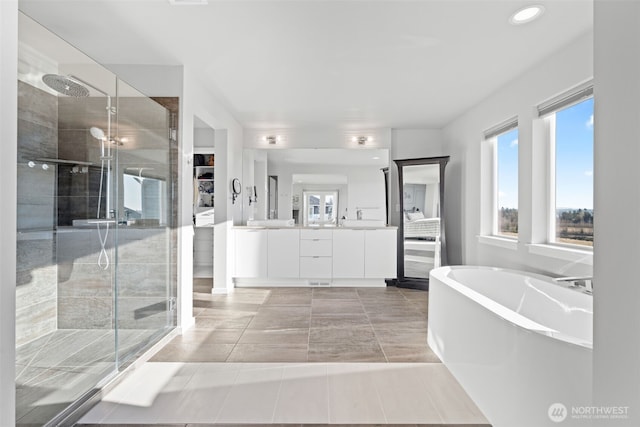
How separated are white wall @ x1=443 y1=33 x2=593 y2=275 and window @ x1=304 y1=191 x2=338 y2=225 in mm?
1613

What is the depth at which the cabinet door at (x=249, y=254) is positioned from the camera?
4840 mm

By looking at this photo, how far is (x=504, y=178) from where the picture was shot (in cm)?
380

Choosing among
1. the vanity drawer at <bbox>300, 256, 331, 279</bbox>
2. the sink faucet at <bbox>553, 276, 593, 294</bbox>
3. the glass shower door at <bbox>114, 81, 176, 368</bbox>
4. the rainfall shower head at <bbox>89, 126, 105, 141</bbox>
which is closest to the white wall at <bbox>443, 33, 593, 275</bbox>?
the sink faucet at <bbox>553, 276, 593, 294</bbox>

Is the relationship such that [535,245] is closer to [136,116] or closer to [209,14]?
[209,14]

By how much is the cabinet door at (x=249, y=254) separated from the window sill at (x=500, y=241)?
2722mm

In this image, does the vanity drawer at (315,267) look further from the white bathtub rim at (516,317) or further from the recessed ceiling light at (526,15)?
the recessed ceiling light at (526,15)

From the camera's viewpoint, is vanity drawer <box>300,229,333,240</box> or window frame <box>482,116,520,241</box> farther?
vanity drawer <box>300,229,333,240</box>

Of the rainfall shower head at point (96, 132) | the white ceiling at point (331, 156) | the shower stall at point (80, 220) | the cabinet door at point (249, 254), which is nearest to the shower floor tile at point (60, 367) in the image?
the shower stall at point (80, 220)

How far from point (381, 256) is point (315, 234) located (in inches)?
37.2

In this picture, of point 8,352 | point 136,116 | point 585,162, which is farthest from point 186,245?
point 585,162

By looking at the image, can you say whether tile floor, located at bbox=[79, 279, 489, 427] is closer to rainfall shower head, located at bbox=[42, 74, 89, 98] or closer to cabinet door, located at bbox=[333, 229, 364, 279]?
cabinet door, located at bbox=[333, 229, 364, 279]

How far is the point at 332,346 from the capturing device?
2.72 metres

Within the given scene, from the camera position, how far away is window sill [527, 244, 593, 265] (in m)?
2.41

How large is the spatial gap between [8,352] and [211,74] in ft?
9.65
